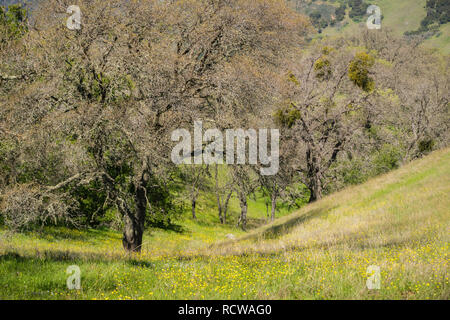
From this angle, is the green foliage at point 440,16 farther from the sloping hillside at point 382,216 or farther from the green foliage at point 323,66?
the sloping hillside at point 382,216

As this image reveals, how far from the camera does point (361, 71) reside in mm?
22750

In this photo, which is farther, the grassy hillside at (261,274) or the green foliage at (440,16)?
the green foliage at (440,16)

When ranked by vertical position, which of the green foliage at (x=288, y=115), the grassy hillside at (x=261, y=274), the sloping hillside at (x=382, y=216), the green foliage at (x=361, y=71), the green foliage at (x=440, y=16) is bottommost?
the grassy hillside at (x=261, y=274)

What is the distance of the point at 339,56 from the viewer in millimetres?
29250

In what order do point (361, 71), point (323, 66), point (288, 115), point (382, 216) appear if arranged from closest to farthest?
point (382, 216)
point (288, 115)
point (361, 71)
point (323, 66)

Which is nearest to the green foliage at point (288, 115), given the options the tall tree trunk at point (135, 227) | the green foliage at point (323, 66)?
the green foliage at point (323, 66)

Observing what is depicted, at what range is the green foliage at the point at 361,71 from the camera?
22.8 m

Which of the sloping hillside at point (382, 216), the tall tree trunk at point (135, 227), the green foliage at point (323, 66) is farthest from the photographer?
the green foliage at point (323, 66)

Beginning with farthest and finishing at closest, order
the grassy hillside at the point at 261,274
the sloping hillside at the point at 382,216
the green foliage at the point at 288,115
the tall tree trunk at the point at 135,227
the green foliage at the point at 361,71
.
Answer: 1. the green foliage at the point at 361,71
2. the green foliage at the point at 288,115
3. the tall tree trunk at the point at 135,227
4. the sloping hillside at the point at 382,216
5. the grassy hillside at the point at 261,274

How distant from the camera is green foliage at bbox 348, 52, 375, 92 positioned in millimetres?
22766

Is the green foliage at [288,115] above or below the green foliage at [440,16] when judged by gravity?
below

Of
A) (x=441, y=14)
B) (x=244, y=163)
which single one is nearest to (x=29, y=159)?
(x=244, y=163)

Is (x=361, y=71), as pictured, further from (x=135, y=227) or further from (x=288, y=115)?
(x=135, y=227)

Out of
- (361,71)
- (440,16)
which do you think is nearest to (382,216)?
(361,71)
